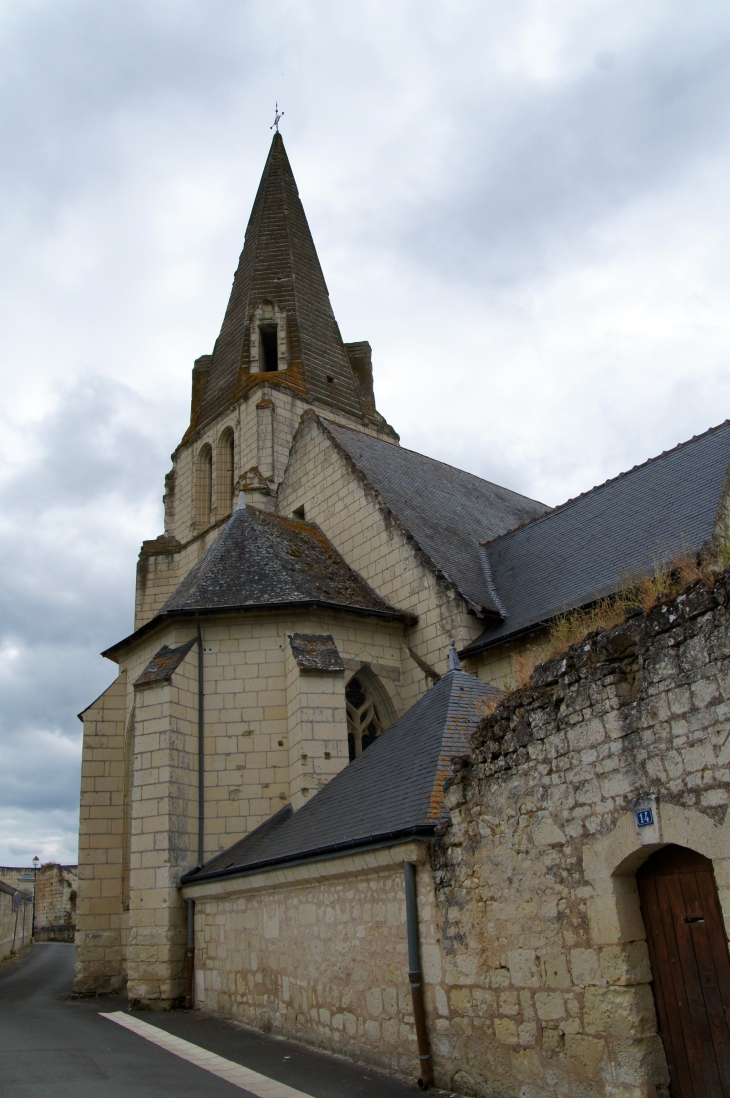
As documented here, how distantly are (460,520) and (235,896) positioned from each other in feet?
28.5

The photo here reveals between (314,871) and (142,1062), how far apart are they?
2.13 meters

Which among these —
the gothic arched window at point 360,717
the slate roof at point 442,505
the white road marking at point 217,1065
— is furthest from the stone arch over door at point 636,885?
the gothic arched window at point 360,717

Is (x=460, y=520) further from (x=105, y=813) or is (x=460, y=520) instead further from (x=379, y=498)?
(x=105, y=813)

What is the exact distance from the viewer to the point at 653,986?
15.7 feet

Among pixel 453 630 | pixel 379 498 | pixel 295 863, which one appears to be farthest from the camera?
pixel 379 498

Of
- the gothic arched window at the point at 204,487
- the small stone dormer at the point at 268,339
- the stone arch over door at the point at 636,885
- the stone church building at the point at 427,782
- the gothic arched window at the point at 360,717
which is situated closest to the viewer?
the stone arch over door at the point at 636,885

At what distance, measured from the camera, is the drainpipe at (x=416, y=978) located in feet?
19.7

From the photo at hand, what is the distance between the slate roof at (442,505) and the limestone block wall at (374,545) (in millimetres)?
254

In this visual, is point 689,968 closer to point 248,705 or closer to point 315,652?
point 315,652

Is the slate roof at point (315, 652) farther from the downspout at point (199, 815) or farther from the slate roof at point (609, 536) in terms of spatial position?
the slate roof at point (609, 536)

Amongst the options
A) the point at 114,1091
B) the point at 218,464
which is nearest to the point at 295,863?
the point at 114,1091

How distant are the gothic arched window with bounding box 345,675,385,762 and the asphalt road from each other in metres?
4.28

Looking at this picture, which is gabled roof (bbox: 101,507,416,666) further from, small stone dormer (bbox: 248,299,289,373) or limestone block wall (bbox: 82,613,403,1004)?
small stone dormer (bbox: 248,299,289,373)

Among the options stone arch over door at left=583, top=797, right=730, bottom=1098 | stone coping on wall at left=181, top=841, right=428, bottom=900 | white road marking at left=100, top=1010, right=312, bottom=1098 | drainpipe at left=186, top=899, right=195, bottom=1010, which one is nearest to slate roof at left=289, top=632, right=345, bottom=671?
stone coping on wall at left=181, top=841, right=428, bottom=900
